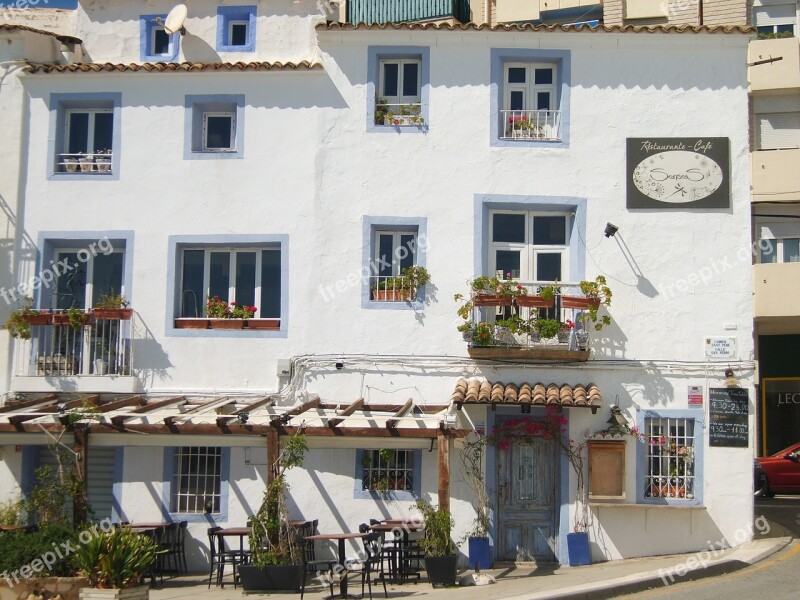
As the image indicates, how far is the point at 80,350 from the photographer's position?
57.0 ft

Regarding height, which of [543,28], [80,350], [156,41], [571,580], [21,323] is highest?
[156,41]

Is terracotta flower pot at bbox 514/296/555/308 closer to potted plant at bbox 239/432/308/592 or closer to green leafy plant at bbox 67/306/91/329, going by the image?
potted plant at bbox 239/432/308/592

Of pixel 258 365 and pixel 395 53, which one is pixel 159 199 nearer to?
pixel 258 365

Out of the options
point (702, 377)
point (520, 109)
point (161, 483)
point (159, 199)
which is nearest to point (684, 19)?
point (520, 109)

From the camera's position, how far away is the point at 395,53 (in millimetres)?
17484

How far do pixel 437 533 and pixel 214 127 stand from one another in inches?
314

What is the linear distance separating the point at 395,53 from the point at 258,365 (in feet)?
18.3

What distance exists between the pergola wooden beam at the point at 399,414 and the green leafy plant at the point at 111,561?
3.60 m

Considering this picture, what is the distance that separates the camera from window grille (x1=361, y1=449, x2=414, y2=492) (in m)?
16.8

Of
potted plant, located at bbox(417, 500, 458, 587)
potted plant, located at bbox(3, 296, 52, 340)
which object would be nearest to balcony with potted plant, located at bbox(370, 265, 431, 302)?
potted plant, located at bbox(417, 500, 458, 587)

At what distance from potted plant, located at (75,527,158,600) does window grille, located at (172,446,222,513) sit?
392cm

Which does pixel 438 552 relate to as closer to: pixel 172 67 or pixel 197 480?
pixel 197 480

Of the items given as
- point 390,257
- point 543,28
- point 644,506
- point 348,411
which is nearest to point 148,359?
point 348,411

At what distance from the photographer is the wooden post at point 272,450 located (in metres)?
14.8
